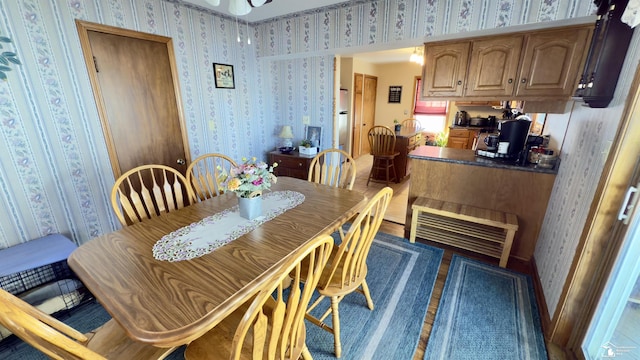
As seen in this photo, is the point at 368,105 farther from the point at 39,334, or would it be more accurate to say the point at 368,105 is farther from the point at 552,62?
the point at 39,334

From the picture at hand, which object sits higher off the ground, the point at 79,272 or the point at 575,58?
the point at 575,58

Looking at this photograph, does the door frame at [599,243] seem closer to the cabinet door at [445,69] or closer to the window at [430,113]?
the cabinet door at [445,69]

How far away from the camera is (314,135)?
3.62m

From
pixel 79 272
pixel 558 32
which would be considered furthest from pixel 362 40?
pixel 79 272

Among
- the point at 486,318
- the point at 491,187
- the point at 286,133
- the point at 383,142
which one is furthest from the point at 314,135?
the point at 486,318

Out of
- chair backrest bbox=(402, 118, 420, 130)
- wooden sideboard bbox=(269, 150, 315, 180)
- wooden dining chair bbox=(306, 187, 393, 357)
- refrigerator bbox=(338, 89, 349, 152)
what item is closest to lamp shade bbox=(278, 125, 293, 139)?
wooden sideboard bbox=(269, 150, 315, 180)

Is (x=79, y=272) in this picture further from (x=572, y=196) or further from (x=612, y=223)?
(x=572, y=196)

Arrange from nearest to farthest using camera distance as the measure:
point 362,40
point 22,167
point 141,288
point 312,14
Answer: point 141,288 < point 22,167 < point 362,40 < point 312,14

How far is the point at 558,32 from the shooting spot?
2.04 metres

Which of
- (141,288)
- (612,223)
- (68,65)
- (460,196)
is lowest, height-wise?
(460,196)

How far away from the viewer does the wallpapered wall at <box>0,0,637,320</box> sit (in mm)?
1829

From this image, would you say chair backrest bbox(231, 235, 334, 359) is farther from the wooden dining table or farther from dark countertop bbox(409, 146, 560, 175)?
dark countertop bbox(409, 146, 560, 175)

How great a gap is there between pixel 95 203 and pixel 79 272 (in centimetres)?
152

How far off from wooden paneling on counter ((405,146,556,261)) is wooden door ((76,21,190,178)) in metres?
2.56
